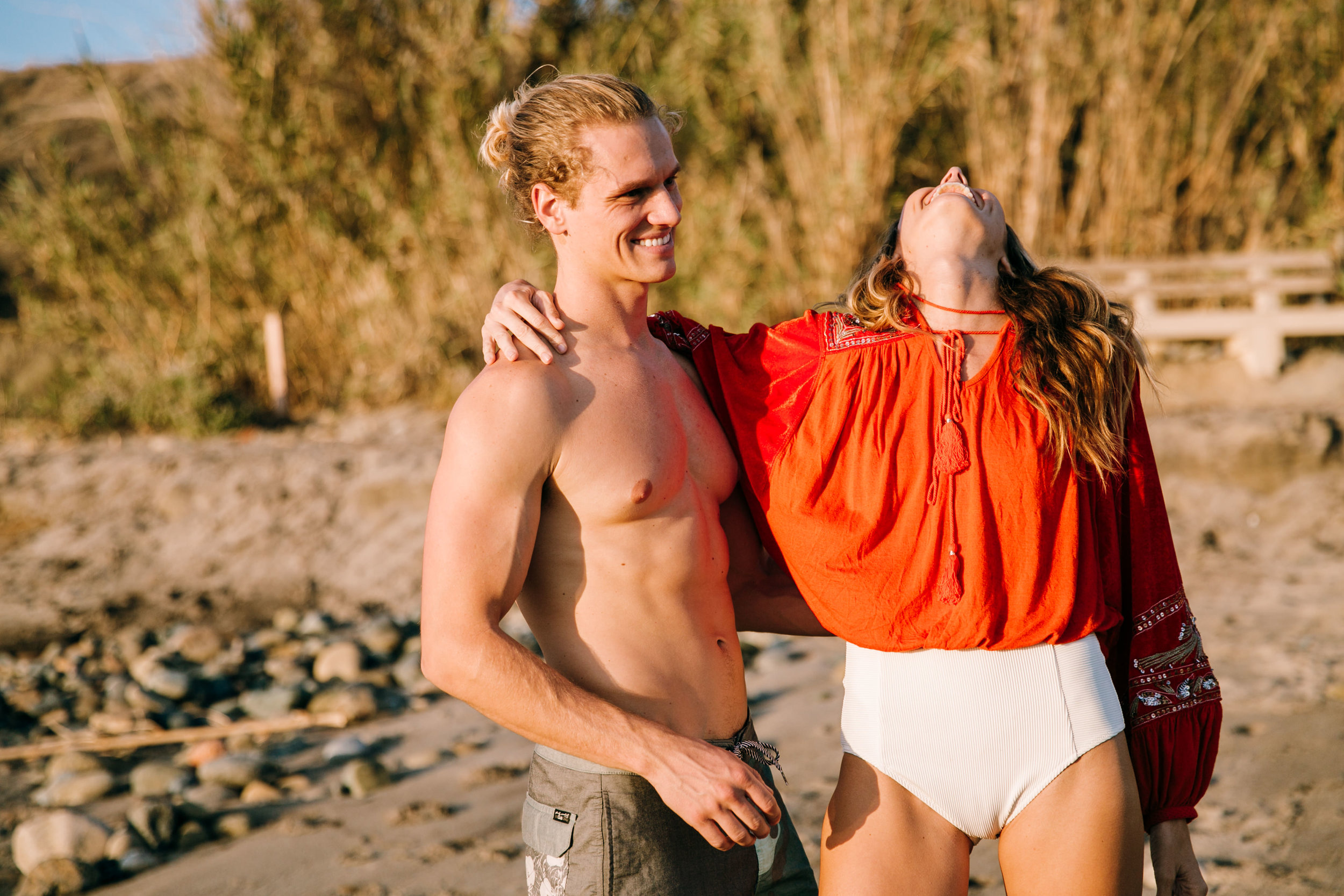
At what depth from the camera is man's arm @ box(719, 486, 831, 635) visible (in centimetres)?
218

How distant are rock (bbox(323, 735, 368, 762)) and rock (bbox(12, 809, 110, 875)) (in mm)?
923

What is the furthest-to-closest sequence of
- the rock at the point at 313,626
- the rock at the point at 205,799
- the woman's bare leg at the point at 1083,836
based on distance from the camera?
the rock at the point at 313,626 → the rock at the point at 205,799 → the woman's bare leg at the point at 1083,836

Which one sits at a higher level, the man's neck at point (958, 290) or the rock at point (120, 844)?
the man's neck at point (958, 290)

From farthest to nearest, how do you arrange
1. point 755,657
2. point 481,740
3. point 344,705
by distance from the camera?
point 755,657
point 344,705
point 481,740

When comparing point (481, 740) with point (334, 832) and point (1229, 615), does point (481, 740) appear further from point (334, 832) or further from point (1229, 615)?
point (1229, 615)

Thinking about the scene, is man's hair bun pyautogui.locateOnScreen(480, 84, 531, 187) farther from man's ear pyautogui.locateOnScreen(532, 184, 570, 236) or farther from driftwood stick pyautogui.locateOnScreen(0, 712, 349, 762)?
driftwood stick pyautogui.locateOnScreen(0, 712, 349, 762)

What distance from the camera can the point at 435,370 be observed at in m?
9.30

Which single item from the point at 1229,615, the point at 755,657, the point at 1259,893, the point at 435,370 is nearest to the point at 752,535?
the point at 1259,893

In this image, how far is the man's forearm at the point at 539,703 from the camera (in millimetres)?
1631

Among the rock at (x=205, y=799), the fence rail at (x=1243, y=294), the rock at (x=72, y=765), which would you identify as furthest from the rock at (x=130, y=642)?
the fence rail at (x=1243, y=294)

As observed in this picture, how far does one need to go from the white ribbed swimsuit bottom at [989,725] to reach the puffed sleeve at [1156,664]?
0.46ft

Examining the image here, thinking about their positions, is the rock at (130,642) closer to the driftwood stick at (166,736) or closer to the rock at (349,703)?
the driftwood stick at (166,736)

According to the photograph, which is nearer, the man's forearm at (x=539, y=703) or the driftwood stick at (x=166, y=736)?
the man's forearm at (x=539, y=703)

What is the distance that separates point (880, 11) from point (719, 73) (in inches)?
54.5
